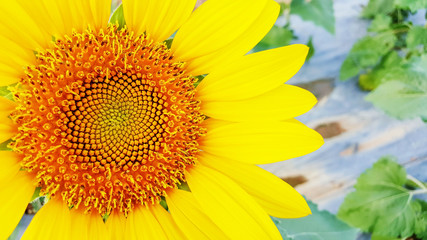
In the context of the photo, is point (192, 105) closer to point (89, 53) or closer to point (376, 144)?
point (89, 53)

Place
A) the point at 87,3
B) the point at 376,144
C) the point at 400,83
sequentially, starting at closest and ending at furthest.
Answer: the point at 87,3 < the point at 400,83 < the point at 376,144

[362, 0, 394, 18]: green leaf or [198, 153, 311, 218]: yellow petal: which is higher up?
[362, 0, 394, 18]: green leaf

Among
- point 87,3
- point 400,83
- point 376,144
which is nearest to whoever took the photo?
point 87,3

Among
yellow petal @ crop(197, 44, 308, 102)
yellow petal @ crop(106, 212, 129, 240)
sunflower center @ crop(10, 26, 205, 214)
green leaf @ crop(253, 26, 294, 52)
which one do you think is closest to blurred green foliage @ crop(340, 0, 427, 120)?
green leaf @ crop(253, 26, 294, 52)

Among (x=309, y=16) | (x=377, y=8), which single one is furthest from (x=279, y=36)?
(x=377, y=8)

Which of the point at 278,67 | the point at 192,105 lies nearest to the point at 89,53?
the point at 192,105

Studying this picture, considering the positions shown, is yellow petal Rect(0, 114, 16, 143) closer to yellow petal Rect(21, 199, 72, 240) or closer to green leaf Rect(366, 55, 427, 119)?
yellow petal Rect(21, 199, 72, 240)
